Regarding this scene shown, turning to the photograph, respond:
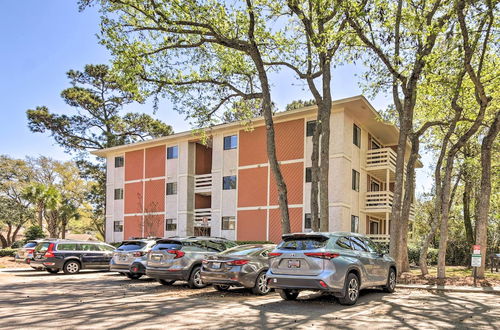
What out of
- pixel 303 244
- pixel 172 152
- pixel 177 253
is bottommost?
pixel 177 253

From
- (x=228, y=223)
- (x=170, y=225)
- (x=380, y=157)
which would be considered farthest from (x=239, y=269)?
(x=170, y=225)

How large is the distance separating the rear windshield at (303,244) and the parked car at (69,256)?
489 inches

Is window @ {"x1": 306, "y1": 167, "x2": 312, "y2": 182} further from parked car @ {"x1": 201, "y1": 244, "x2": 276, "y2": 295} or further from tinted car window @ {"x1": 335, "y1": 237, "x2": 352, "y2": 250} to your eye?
tinted car window @ {"x1": 335, "y1": 237, "x2": 352, "y2": 250}

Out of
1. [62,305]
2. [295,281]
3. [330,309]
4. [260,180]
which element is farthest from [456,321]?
[260,180]

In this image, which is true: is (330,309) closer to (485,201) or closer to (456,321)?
(456,321)

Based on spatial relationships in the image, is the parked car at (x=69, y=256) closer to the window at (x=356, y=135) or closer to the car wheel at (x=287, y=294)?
the car wheel at (x=287, y=294)

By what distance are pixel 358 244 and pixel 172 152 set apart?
24202 mm

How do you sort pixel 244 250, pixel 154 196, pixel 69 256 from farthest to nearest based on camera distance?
pixel 154 196
pixel 69 256
pixel 244 250

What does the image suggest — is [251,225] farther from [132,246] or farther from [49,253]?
[49,253]

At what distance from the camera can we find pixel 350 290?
10242 mm

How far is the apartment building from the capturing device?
25766 mm

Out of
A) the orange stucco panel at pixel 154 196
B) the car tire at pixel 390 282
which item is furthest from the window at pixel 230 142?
the car tire at pixel 390 282

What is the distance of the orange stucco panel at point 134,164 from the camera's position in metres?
35.7

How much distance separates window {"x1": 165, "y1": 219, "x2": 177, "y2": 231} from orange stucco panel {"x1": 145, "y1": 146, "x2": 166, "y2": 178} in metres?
3.61
